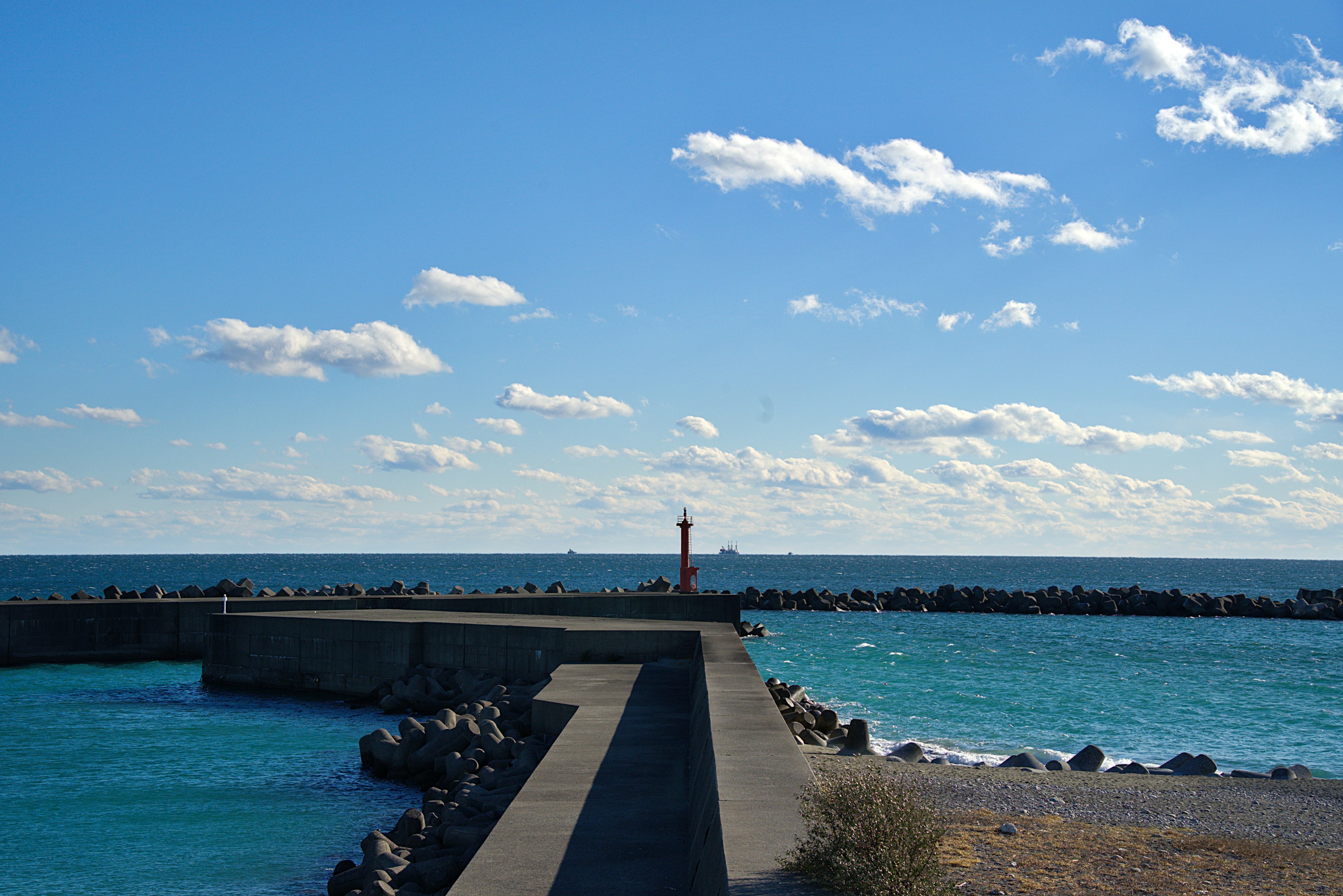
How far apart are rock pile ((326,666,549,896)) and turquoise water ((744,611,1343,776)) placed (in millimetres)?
6453

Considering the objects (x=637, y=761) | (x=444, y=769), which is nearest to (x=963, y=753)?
(x=444, y=769)

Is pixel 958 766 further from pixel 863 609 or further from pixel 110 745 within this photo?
pixel 863 609

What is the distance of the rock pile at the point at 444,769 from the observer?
7398 mm

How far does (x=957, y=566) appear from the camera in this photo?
160000 millimetres

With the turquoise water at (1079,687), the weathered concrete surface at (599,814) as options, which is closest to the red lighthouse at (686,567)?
the turquoise water at (1079,687)

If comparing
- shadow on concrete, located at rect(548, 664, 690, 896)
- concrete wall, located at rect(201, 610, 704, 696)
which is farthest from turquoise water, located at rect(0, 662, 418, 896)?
shadow on concrete, located at rect(548, 664, 690, 896)

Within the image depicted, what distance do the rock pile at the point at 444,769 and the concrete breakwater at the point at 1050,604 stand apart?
37628mm

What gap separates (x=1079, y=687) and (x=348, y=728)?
1677 centimetres

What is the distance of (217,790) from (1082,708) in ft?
53.2

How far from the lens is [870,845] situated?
408cm

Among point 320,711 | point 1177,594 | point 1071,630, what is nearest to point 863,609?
point 1071,630

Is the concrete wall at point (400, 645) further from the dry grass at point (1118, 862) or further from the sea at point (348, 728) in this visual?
the dry grass at point (1118, 862)

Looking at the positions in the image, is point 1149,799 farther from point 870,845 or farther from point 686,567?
point 686,567

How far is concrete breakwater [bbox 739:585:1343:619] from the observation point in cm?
5391
